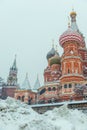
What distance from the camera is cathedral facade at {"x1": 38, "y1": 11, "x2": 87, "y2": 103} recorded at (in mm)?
34888

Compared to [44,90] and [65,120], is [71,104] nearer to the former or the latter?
[65,120]

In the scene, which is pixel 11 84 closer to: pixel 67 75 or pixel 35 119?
pixel 67 75

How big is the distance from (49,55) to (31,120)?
3026 cm

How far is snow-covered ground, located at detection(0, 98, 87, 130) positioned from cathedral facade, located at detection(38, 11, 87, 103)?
45.2 ft

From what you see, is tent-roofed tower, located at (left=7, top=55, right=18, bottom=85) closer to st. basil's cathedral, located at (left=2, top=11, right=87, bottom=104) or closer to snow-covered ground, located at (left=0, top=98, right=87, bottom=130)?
st. basil's cathedral, located at (left=2, top=11, right=87, bottom=104)

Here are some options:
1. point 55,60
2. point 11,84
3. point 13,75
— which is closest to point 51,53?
point 55,60

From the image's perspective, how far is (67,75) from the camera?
36281mm

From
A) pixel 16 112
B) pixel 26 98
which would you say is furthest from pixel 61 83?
pixel 16 112

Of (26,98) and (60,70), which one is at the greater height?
(60,70)

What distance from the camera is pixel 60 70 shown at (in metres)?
41.5

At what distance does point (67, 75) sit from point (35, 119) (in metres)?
19.4

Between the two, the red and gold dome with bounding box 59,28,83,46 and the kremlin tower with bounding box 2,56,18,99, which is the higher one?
the red and gold dome with bounding box 59,28,83,46

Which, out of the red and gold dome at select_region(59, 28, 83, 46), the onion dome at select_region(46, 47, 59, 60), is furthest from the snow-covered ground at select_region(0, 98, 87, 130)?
the onion dome at select_region(46, 47, 59, 60)

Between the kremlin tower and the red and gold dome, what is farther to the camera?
the kremlin tower
